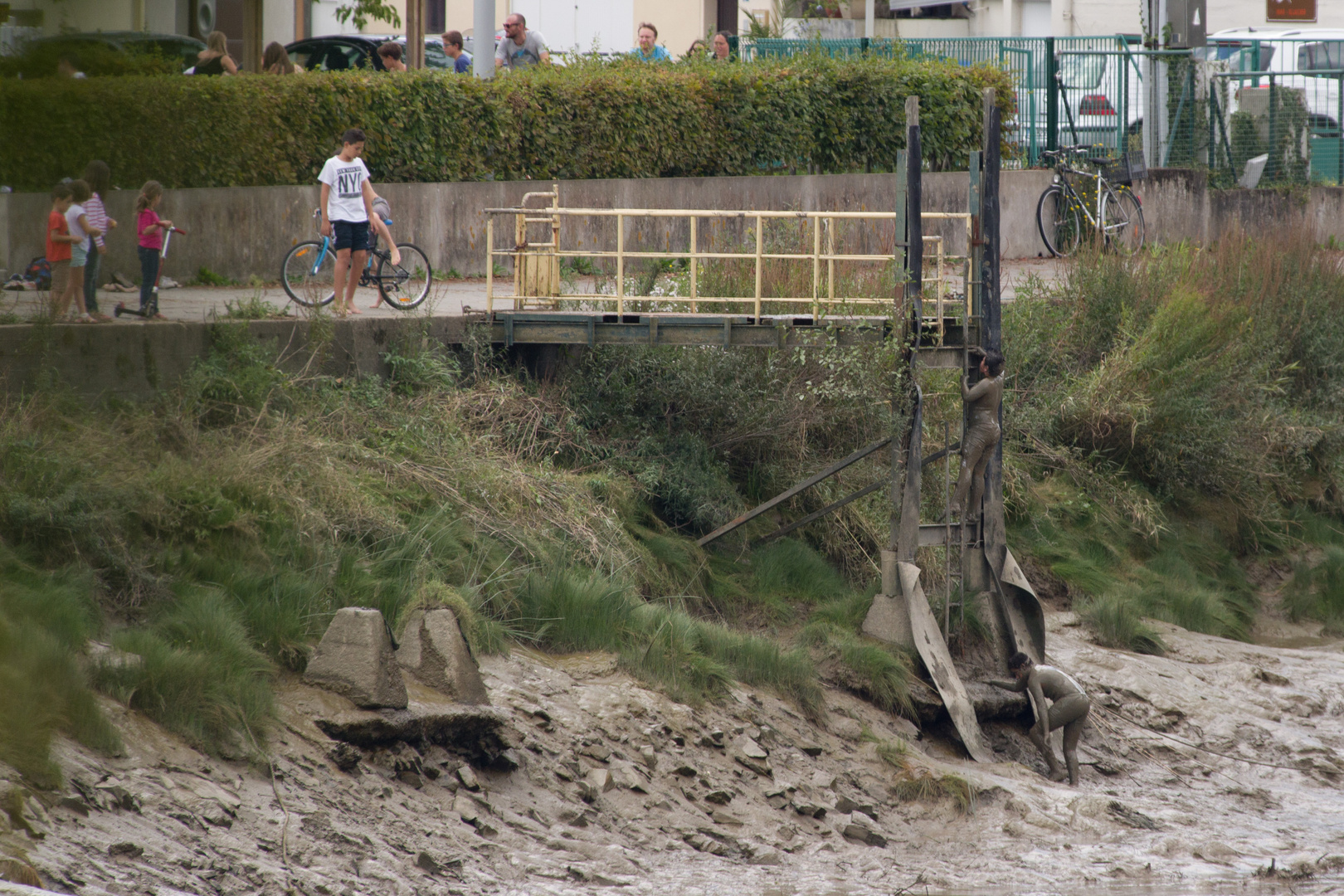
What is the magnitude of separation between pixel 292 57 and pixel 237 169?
350 inches

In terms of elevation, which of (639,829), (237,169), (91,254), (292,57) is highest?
(292,57)

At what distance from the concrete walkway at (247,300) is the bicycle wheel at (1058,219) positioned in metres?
2.43

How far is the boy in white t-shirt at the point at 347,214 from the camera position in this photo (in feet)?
42.5

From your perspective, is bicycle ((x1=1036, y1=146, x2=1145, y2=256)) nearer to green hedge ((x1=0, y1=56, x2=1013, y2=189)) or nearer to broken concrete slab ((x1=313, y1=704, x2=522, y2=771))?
green hedge ((x1=0, y1=56, x2=1013, y2=189))

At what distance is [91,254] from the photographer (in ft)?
36.0

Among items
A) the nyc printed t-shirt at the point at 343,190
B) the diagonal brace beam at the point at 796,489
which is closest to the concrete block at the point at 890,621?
the diagonal brace beam at the point at 796,489

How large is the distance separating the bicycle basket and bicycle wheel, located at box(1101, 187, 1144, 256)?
0.99 feet

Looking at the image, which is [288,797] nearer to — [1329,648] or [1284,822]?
[1284,822]

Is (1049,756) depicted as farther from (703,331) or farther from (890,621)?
(703,331)

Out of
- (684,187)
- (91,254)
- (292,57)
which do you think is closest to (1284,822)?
(91,254)

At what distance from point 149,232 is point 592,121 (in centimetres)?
754

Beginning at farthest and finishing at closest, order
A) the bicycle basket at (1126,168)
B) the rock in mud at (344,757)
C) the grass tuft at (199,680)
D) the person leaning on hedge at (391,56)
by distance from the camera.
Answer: the bicycle basket at (1126,168)
the person leaning on hedge at (391,56)
the rock in mud at (344,757)
the grass tuft at (199,680)

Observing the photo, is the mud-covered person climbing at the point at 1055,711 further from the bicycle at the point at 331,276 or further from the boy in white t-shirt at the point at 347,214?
the boy in white t-shirt at the point at 347,214

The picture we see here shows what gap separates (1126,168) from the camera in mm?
21453
